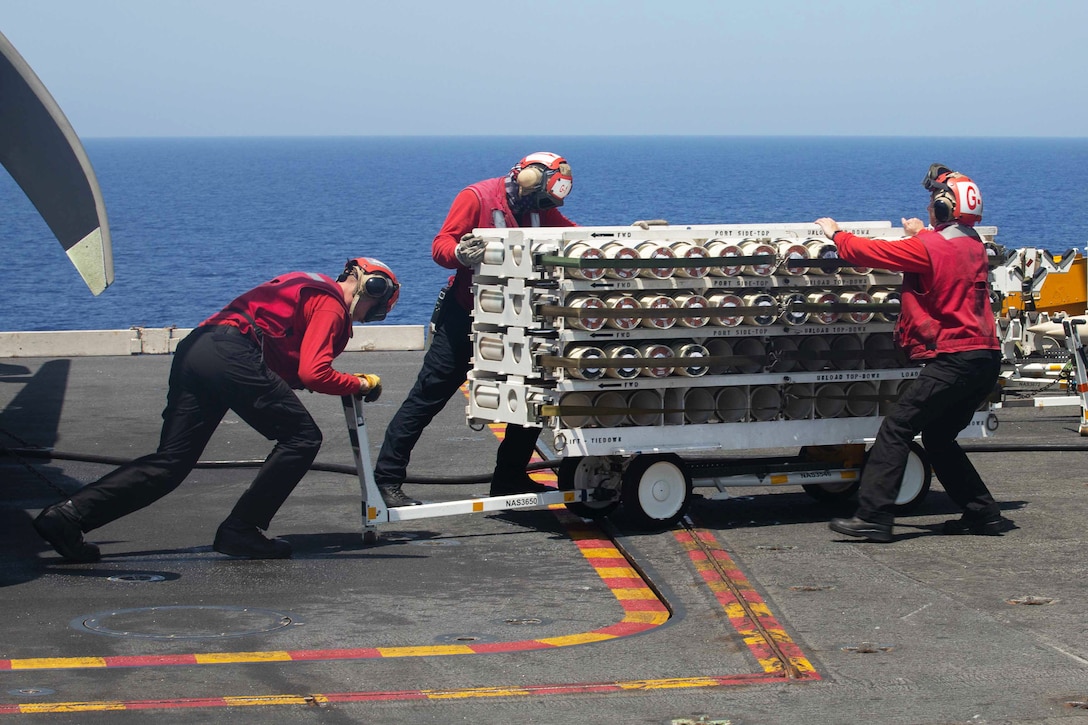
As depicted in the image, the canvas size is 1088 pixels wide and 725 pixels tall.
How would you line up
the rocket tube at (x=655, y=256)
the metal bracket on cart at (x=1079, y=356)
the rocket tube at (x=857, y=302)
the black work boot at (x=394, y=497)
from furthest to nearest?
1. the metal bracket on cart at (x=1079, y=356)
2. the black work boot at (x=394, y=497)
3. the rocket tube at (x=857, y=302)
4. the rocket tube at (x=655, y=256)

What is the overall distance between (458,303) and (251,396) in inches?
61.4

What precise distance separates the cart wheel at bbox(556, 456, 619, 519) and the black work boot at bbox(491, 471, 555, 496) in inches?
14.2

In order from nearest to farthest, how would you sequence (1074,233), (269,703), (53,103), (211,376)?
(269,703) < (211,376) < (53,103) < (1074,233)

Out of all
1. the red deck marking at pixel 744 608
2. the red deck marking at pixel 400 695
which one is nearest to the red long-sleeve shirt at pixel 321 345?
→ the red deck marking at pixel 744 608

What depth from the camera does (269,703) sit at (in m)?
5.87

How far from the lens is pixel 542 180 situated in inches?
368

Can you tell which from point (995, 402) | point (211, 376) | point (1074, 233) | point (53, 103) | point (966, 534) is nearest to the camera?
point (211, 376)

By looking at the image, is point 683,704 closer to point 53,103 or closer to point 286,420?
point 286,420

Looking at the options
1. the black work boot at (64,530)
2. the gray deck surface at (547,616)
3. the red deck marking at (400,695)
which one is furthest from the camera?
the black work boot at (64,530)

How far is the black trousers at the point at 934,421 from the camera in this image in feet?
28.3

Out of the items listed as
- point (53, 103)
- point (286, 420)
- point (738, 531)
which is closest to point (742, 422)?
point (738, 531)

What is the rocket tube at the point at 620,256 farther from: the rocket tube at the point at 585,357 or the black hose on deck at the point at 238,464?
the black hose on deck at the point at 238,464

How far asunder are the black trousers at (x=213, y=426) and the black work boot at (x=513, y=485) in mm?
1546

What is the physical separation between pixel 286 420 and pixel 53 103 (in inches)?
181
